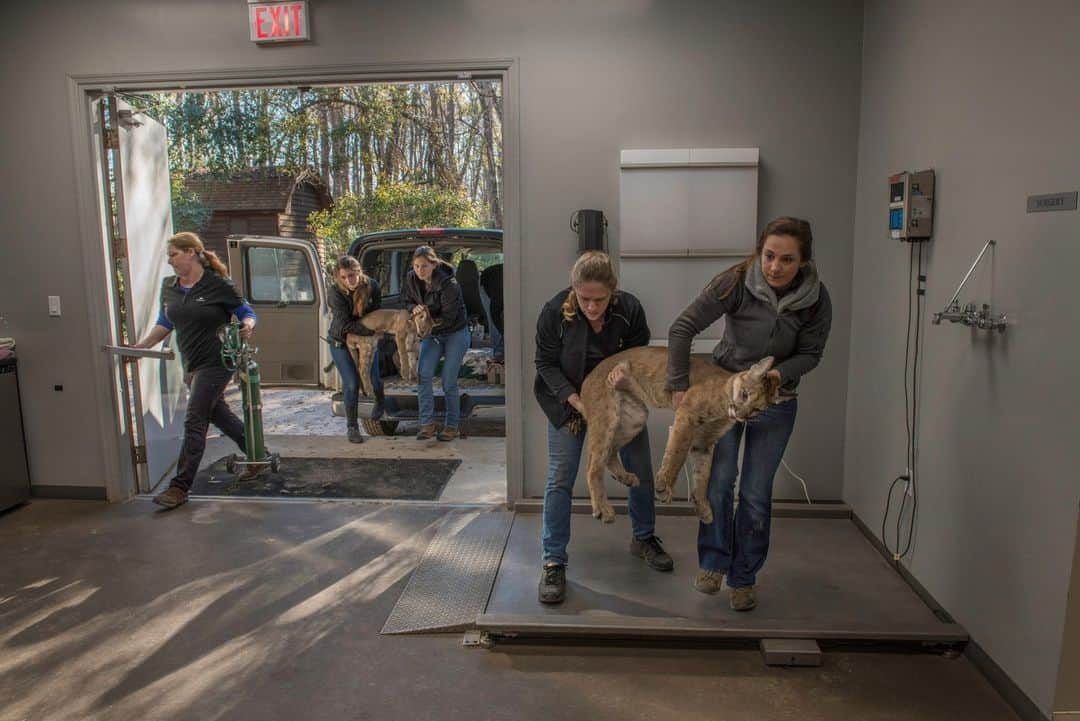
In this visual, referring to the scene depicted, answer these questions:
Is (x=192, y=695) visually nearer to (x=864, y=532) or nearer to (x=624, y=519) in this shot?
(x=624, y=519)

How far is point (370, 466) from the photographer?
5.45m

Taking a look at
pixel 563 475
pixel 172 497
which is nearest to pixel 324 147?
pixel 172 497

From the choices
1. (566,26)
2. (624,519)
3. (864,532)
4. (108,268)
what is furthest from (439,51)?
(864,532)

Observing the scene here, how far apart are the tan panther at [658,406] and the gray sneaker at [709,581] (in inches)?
13.6

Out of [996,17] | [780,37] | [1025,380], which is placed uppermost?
[780,37]

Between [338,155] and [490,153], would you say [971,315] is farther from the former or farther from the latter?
[338,155]

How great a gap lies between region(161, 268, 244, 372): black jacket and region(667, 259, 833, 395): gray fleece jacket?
10.5ft

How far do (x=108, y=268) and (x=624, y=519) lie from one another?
361 cm

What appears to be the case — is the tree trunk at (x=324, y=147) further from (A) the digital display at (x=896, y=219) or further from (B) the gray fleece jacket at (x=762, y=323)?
(B) the gray fleece jacket at (x=762, y=323)

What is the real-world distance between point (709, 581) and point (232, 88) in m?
3.95

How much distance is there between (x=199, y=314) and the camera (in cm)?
460

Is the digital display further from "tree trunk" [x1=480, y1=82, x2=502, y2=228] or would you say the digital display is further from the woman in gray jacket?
"tree trunk" [x1=480, y1=82, x2=502, y2=228]

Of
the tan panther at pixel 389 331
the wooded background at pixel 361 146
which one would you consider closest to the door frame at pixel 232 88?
the tan panther at pixel 389 331

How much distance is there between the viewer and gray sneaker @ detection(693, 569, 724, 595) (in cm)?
321
